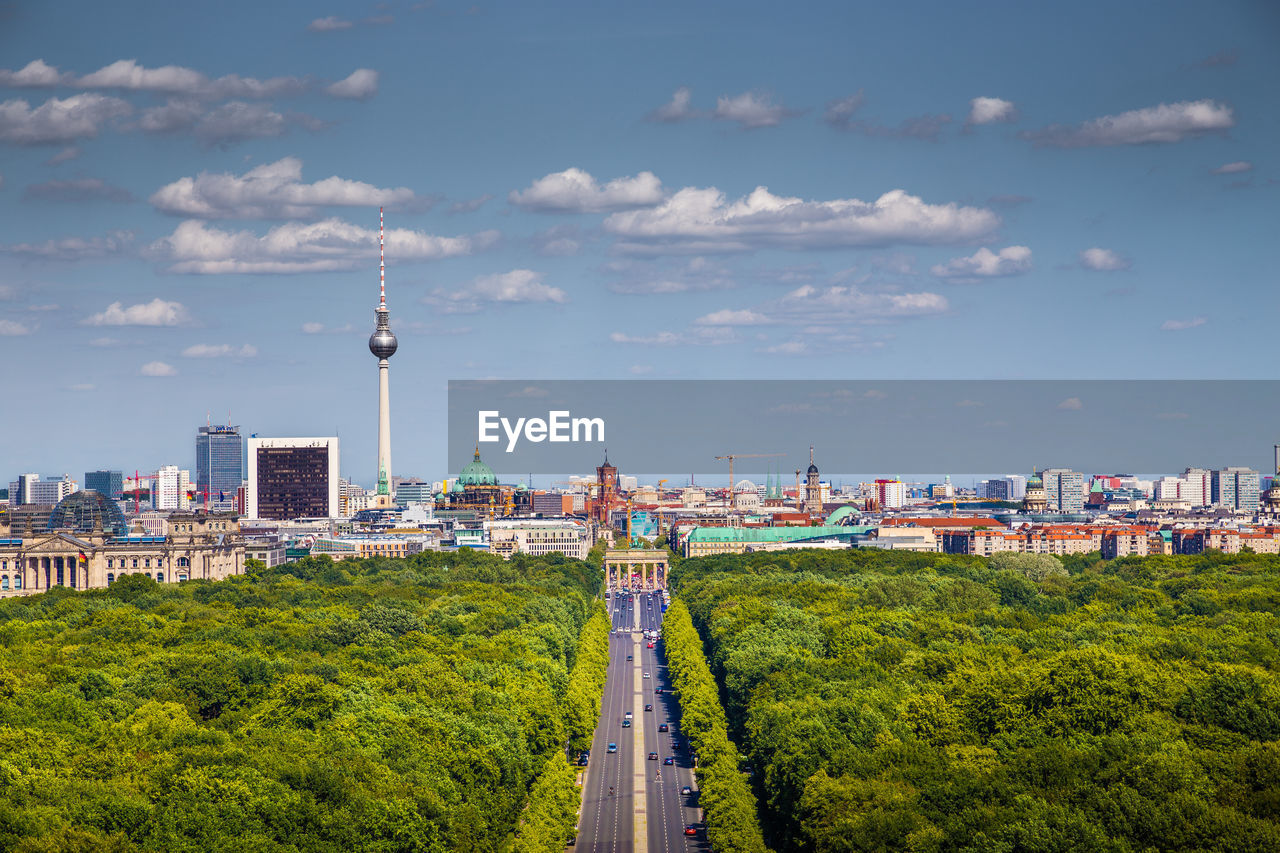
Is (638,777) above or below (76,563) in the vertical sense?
below

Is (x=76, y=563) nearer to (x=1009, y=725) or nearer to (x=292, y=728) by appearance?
(x=292, y=728)

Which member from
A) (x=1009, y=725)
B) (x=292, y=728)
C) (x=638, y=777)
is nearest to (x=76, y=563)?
(x=638, y=777)

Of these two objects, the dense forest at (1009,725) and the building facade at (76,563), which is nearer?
the dense forest at (1009,725)

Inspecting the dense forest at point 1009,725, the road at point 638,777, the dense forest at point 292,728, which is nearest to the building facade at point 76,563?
the dense forest at point 292,728

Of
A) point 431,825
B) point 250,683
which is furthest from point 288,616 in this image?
point 431,825

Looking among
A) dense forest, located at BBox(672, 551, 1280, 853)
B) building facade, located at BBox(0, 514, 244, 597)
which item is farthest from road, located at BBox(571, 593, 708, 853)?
building facade, located at BBox(0, 514, 244, 597)

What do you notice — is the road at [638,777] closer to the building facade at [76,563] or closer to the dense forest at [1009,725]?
the dense forest at [1009,725]
